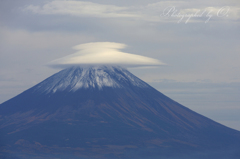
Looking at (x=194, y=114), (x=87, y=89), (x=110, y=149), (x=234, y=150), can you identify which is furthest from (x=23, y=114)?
(x=234, y=150)

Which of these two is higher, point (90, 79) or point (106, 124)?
point (90, 79)

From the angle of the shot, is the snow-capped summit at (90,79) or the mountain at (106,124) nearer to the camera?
the mountain at (106,124)

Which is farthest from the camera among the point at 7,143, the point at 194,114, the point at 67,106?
the point at 194,114

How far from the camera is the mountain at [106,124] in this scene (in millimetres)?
166250

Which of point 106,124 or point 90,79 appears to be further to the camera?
point 90,79

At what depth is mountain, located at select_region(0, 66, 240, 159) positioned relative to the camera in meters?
166

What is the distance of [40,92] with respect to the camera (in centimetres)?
19962

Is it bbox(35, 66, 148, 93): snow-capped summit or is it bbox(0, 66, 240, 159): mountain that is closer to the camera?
bbox(0, 66, 240, 159): mountain

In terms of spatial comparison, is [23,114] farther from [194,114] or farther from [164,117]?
[194,114]

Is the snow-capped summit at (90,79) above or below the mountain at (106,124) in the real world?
above

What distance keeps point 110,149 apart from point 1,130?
153ft

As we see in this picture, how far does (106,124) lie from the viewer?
175375 mm

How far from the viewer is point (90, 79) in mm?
194125

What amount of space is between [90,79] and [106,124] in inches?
1034
